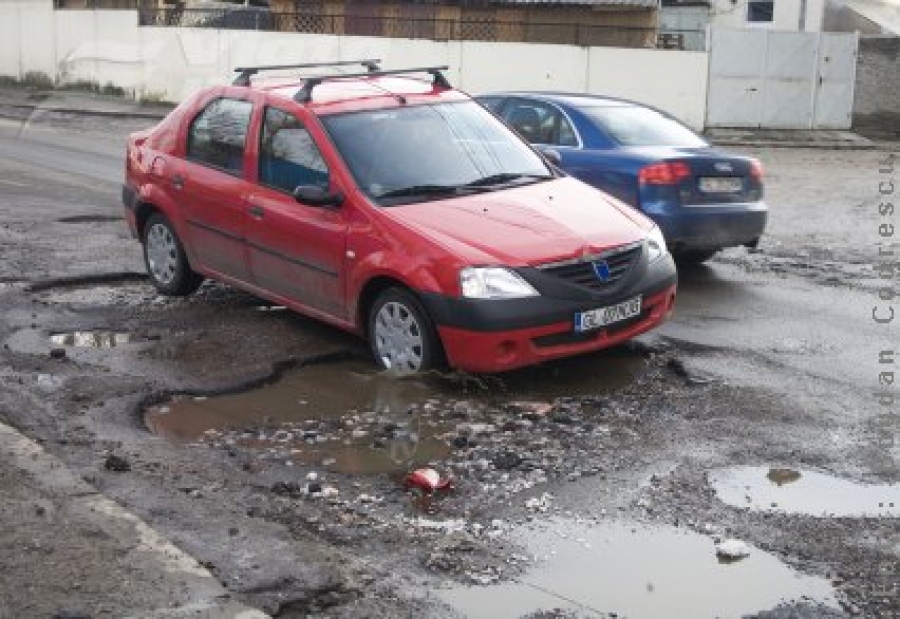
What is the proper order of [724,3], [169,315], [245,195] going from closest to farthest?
[245,195], [169,315], [724,3]

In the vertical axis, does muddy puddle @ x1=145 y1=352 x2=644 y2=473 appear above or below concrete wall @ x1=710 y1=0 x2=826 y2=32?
below

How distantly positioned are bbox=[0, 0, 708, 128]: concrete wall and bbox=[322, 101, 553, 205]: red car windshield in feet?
59.0

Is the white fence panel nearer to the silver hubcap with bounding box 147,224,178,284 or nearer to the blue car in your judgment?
the blue car

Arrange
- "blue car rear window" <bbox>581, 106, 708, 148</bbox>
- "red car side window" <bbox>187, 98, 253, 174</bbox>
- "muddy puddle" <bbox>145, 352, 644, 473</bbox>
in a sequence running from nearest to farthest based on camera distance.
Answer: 1. "muddy puddle" <bbox>145, 352, 644, 473</bbox>
2. "red car side window" <bbox>187, 98, 253, 174</bbox>
3. "blue car rear window" <bbox>581, 106, 708, 148</bbox>

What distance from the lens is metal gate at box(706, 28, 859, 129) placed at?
82.6 feet

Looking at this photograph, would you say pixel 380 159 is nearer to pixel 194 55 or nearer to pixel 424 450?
pixel 424 450

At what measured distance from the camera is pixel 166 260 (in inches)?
356

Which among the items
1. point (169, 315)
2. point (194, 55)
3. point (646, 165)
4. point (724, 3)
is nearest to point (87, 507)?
point (169, 315)

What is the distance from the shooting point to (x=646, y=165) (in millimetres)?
9656

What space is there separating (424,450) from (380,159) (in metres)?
2.28

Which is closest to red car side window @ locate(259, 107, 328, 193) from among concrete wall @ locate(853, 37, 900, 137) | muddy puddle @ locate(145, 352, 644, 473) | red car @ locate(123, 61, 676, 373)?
red car @ locate(123, 61, 676, 373)

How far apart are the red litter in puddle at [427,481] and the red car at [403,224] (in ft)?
3.97

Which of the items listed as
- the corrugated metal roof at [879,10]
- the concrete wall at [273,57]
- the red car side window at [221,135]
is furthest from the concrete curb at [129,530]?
the corrugated metal roof at [879,10]

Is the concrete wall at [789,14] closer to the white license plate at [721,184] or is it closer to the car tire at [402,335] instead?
the white license plate at [721,184]
